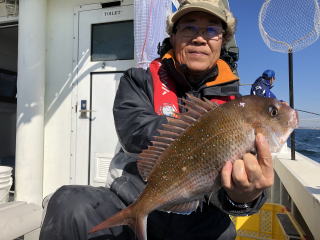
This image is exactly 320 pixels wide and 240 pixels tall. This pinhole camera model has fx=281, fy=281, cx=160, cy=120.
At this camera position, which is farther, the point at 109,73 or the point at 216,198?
the point at 109,73

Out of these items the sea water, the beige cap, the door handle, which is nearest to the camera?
the beige cap

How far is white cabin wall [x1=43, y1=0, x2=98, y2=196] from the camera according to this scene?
4.98 metres

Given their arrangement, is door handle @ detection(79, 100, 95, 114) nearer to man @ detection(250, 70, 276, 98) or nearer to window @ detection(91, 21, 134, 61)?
window @ detection(91, 21, 134, 61)

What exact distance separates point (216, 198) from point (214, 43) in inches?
45.2

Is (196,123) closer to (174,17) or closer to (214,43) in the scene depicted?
(214,43)

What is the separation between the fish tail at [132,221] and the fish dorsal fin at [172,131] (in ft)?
0.66

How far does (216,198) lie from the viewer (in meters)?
1.72

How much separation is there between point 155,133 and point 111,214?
24.1 inches

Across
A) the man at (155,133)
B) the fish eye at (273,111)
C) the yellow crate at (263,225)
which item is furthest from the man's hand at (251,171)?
the yellow crate at (263,225)

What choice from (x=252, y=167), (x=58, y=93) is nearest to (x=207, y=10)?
(x=252, y=167)

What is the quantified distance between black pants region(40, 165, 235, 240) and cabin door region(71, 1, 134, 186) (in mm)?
2804

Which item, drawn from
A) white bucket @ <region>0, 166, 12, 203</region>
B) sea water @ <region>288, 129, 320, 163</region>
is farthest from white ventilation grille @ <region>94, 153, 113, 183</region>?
sea water @ <region>288, 129, 320, 163</region>

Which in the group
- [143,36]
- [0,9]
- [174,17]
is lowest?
[174,17]

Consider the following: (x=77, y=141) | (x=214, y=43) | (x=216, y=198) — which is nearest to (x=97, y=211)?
(x=216, y=198)
